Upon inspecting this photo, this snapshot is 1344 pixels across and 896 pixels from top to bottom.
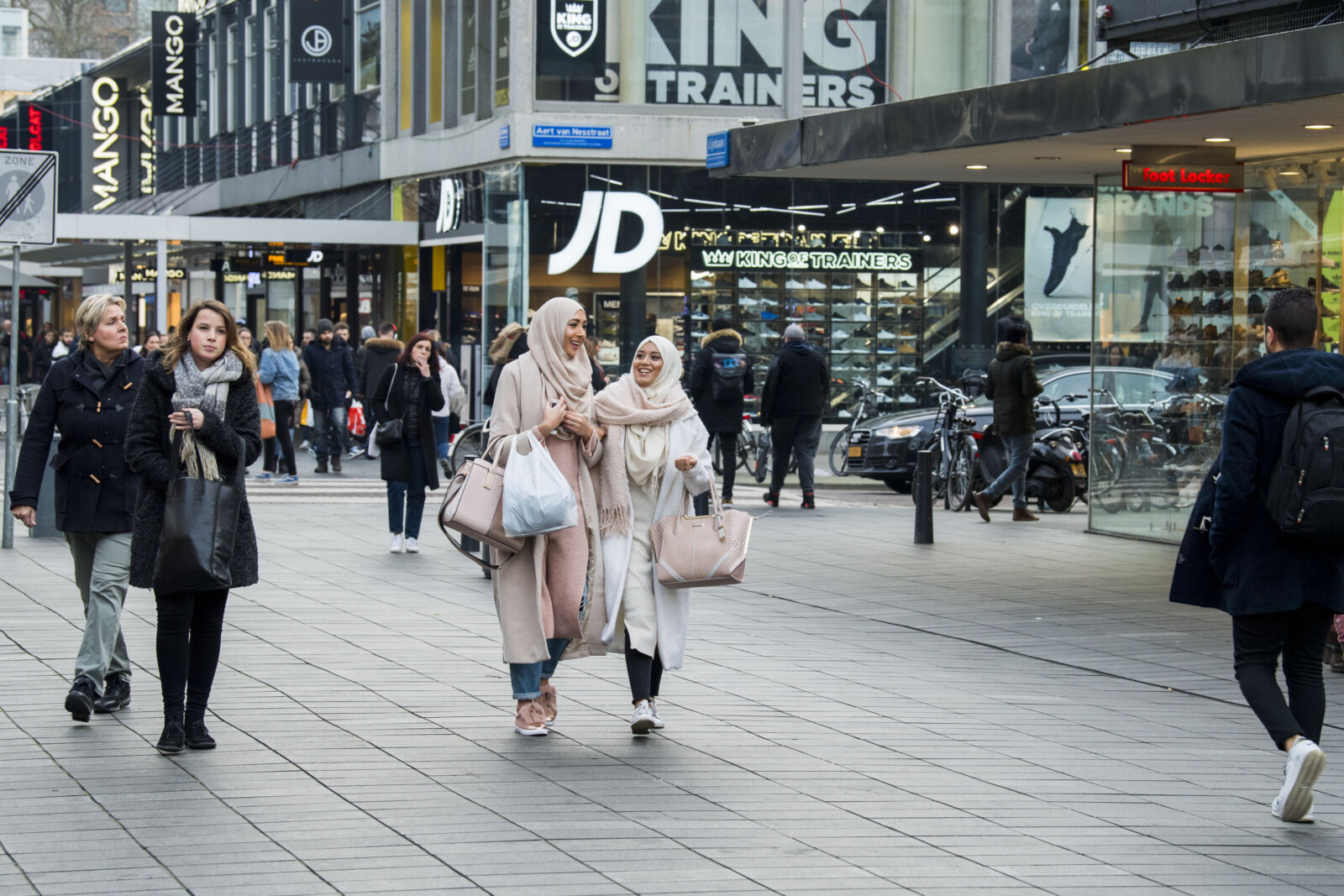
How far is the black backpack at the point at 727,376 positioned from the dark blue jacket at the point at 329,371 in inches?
265

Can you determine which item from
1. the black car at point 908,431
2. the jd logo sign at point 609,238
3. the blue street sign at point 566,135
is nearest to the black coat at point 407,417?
the black car at point 908,431

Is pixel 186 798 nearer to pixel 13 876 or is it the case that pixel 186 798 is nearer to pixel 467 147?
pixel 13 876

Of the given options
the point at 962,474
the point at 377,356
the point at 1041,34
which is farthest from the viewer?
the point at 1041,34

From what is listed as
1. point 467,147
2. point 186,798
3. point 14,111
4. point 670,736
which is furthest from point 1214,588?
point 14,111

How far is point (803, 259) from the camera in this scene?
27203mm

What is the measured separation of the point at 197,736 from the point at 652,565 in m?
1.89

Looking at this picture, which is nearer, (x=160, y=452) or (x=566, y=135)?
(x=160, y=452)

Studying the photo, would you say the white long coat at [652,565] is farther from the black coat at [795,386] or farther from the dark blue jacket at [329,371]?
the dark blue jacket at [329,371]

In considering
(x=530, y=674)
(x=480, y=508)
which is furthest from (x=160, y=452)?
(x=530, y=674)

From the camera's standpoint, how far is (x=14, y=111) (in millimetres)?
60250

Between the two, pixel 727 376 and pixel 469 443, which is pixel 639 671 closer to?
pixel 469 443

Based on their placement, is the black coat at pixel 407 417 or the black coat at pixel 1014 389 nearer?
the black coat at pixel 407 417

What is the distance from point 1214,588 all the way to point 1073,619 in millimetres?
4488

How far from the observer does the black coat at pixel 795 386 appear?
17.1 metres
